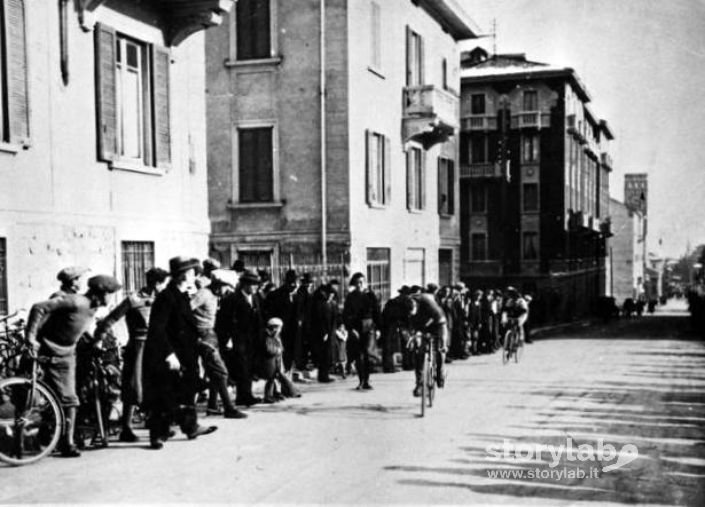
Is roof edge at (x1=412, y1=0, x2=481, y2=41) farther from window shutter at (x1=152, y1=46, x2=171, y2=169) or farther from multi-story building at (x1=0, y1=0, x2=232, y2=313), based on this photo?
window shutter at (x1=152, y1=46, x2=171, y2=169)

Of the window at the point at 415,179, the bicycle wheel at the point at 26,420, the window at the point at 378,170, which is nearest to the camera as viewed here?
the bicycle wheel at the point at 26,420

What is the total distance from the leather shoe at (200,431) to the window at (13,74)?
484 cm

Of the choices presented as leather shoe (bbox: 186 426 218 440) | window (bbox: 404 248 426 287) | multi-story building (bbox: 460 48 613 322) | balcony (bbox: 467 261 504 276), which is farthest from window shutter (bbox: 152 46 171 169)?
balcony (bbox: 467 261 504 276)

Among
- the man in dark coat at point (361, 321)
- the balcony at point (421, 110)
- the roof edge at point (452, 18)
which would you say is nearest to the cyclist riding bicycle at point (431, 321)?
the man in dark coat at point (361, 321)

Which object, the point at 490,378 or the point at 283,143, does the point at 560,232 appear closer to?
the point at 283,143

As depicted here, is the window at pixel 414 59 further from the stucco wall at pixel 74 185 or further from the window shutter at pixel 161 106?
the window shutter at pixel 161 106

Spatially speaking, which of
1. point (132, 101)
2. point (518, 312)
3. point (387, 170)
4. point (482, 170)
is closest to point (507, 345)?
point (518, 312)

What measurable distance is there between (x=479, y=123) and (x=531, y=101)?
3578 mm

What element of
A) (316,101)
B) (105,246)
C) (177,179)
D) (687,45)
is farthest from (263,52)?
(687,45)

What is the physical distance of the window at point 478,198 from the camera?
51.4 m

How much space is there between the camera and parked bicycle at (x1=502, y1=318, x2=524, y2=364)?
1825cm

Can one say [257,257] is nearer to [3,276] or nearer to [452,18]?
[3,276]

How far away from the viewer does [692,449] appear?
28.3 feet

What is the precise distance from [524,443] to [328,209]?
40.6 ft
